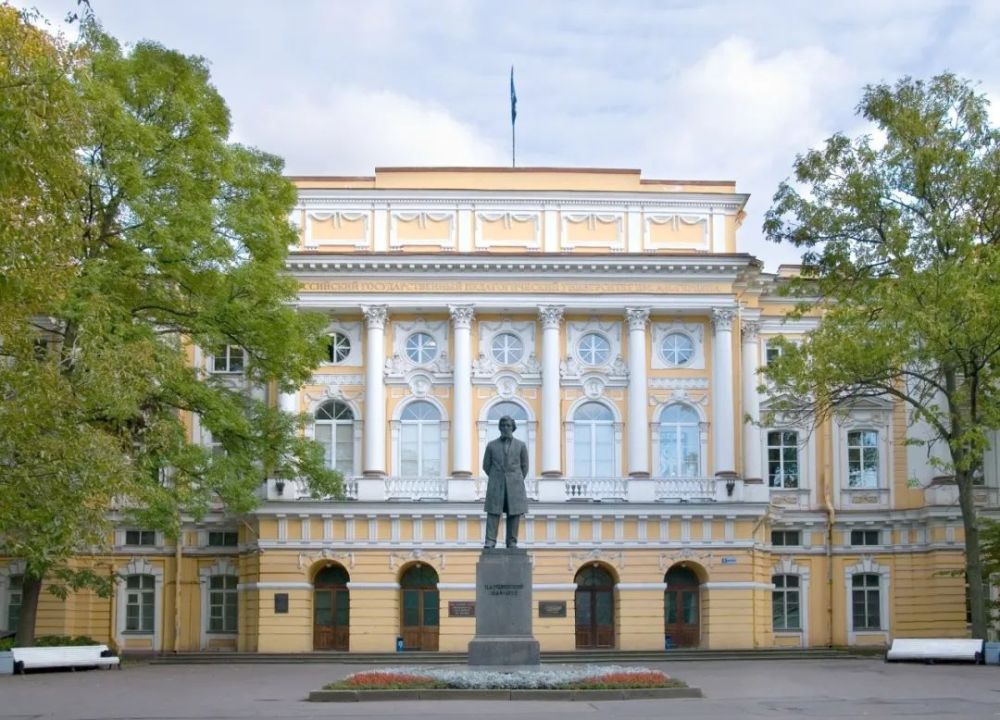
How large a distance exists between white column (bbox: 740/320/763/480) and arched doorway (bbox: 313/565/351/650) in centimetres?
1323

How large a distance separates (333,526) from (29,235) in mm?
29609

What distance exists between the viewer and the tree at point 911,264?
114 ft

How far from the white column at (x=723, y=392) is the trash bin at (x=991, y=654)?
14468mm

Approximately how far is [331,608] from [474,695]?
81.8 ft

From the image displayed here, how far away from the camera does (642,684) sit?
24.7m

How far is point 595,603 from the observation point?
4834 centimetres

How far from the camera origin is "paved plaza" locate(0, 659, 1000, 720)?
21.4m

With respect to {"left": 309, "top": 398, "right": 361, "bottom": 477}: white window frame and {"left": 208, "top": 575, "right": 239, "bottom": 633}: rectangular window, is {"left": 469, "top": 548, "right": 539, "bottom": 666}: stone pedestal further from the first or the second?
{"left": 208, "top": 575, "right": 239, "bottom": 633}: rectangular window

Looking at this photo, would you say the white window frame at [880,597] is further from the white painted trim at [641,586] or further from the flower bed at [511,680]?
the flower bed at [511,680]

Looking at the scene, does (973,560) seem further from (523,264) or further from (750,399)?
(523,264)

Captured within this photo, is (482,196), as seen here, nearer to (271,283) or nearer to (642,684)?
(271,283)

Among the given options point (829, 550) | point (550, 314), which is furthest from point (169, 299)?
point (829, 550)

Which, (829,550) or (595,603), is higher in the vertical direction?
(829,550)

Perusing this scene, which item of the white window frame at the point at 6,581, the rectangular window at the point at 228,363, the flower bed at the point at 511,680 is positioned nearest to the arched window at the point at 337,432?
the rectangular window at the point at 228,363
